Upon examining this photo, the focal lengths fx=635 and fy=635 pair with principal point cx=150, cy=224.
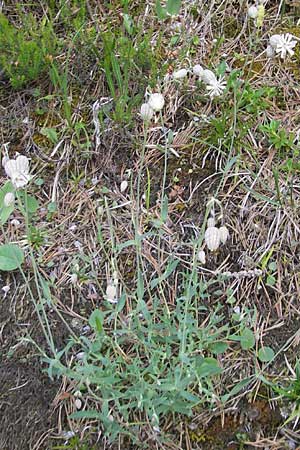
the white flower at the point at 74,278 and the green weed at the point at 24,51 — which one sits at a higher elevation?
the green weed at the point at 24,51

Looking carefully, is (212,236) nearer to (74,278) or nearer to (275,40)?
(74,278)

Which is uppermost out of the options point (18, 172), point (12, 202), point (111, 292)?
point (18, 172)

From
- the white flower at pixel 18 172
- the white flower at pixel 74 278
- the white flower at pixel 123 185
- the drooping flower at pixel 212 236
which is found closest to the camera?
the white flower at pixel 18 172

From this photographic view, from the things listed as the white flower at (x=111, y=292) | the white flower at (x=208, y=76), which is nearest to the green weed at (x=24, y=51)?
the white flower at (x=208, y=76)

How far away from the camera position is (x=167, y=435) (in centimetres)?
158

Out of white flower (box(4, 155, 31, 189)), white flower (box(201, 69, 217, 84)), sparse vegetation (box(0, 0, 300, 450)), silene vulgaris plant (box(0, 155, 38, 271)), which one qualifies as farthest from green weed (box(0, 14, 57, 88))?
white flower (box(4, 155, 31, 189))

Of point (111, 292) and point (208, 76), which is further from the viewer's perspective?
point (208, 76)

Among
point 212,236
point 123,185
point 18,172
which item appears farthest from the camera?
point 123,185

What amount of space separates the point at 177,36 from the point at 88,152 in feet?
1.61

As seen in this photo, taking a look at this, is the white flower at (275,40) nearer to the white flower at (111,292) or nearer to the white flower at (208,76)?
the white flower at (208,76)

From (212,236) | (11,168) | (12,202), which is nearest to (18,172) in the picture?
(11,168)

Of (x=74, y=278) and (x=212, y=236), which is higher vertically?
(x=212, y=236)

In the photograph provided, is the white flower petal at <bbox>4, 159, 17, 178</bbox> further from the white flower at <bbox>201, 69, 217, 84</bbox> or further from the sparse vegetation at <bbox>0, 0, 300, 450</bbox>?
the white flower at <bbox>201, 69, 217, 84</bbox>

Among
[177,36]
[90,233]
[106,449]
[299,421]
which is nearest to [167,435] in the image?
[106,449]
